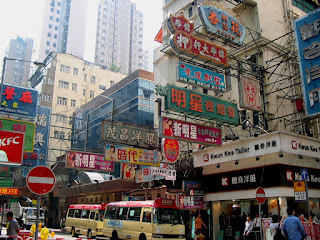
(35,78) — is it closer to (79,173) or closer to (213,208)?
(79,173)

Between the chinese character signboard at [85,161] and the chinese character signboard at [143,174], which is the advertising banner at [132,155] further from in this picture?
the chinese character signboard at [85,161]

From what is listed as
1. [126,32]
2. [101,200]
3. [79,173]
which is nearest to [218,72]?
[101,200]

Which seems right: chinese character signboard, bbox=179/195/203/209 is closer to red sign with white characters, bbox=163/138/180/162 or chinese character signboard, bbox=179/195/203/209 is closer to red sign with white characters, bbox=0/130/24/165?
red sign with white characters, bbox=163/138/180/162

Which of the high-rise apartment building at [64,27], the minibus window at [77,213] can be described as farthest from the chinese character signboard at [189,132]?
the high-rise apartment building at [64,27]

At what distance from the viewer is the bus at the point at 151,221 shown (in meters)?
15.0

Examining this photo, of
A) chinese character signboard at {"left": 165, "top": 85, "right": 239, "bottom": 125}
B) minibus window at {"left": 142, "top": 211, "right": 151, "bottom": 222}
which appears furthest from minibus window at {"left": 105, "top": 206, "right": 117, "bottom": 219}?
chinese character signboard at {"left": 165, "top": 85, "right": 239, "bottom": 125}

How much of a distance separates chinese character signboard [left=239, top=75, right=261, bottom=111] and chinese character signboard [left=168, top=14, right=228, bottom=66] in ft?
5.02

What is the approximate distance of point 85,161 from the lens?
71.0 ft

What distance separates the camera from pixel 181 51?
14867 millimetres

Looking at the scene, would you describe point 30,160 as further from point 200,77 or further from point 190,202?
point 200,77

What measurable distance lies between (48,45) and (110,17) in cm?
2571

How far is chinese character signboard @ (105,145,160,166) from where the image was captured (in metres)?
17.3

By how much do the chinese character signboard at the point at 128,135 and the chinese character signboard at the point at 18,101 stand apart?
42.1ft

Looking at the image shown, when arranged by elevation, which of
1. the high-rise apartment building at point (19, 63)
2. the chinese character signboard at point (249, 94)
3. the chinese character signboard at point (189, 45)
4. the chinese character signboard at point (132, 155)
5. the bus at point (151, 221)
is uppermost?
the high-rise apartment building at point (19, 63)
